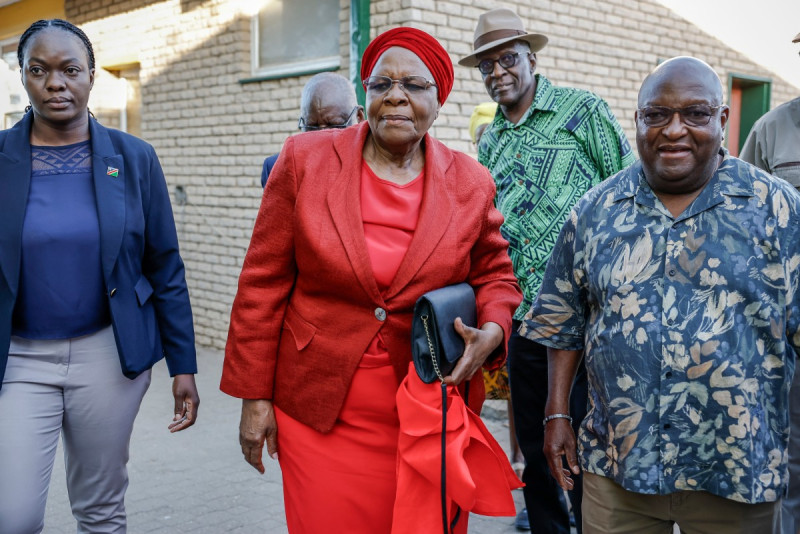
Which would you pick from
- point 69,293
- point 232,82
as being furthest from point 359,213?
point 232,82

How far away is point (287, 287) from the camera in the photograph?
274 cm

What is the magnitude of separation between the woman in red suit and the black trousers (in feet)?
3.21

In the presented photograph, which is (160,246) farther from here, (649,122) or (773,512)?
(773,512)

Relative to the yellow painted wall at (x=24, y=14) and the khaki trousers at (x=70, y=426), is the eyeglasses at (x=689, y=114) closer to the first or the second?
the khaki trousers at (x=70, y=426)

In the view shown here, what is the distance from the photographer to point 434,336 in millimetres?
Answer: 2438

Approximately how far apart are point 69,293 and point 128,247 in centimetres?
27

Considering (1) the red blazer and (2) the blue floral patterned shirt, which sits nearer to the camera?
(2) the blue floral patterned shirt

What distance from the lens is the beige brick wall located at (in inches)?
307

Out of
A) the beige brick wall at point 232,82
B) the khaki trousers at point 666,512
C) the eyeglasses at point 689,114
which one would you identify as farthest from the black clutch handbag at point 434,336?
the beige brick wall at point 232,82

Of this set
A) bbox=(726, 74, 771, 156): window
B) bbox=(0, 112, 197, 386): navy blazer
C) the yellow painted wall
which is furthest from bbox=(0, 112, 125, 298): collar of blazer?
the yellow painted wall

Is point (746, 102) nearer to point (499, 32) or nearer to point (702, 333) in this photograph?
point (499, 32)

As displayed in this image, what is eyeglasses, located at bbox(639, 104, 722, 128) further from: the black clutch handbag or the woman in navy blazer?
the woman in navy blazer

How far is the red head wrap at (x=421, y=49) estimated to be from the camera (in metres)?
2.65

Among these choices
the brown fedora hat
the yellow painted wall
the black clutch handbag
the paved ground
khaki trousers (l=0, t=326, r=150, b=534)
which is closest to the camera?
the black clutch handbag
